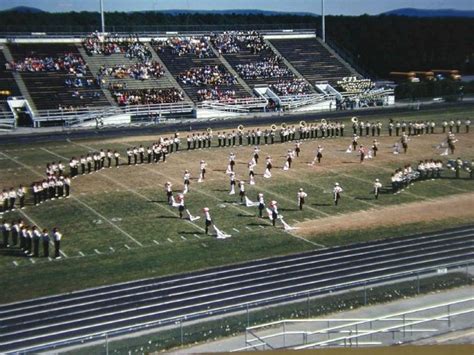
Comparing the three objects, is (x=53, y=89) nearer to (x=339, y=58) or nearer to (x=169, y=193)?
(x=339, y=58)

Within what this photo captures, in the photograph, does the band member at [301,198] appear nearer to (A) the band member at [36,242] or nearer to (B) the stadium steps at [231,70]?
(A) the band member at [36,242]

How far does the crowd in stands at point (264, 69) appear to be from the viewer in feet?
216

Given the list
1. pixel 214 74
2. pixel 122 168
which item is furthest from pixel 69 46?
pixel 122 168

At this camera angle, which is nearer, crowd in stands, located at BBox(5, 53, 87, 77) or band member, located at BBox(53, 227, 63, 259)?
band member, located at BBox(53, 227, 63, 259)

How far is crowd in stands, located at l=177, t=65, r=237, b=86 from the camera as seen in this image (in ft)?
205

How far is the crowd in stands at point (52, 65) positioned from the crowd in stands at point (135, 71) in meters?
1.69

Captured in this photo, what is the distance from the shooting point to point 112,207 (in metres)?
27.0

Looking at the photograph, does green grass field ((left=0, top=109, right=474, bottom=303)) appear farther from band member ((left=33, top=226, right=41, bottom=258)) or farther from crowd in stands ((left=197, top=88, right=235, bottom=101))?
crowd in stands ((left=197, top=88, right=235, bottom=101))

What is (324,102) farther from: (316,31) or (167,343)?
(167,343)

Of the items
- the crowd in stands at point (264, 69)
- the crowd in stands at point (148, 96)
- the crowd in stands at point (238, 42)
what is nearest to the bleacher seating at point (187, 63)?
the crowd in stands at point (148, 96)

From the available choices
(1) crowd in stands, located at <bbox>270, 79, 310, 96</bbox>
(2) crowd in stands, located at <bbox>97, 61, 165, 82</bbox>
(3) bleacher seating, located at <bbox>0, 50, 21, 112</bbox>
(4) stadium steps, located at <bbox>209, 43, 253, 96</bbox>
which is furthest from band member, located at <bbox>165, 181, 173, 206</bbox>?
(1) crowd in stands, located at <bbox>270, 79, 310, 96</bbox>

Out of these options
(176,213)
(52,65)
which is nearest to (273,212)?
(176,213)

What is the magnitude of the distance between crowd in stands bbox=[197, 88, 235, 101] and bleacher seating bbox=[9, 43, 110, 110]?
838 cm

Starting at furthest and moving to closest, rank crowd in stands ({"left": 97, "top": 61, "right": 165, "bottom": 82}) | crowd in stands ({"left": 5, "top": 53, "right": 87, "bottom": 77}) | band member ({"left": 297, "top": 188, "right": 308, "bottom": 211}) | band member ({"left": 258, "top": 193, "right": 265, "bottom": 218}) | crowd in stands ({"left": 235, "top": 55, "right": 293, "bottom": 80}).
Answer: crowd in stands ({"left": 235, "top": 55, "right": 293, "bottom": 80}), crowd in stands ({"left": 97, "top": 61, "right": 165, "bottom": 82}), crowd in stands ({"left": 5, "top": 53, "right": 87, "bottom": 77}), band member ({"left": 297, "top": 188, "right": 308, "bottom": 211}), band member ({"left": 258, "top": 193, "right": 265, "bottom": 218})
